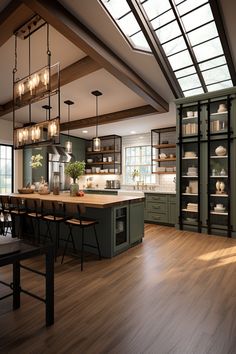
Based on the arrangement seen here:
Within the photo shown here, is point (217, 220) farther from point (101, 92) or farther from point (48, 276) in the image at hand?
point (48, 276)

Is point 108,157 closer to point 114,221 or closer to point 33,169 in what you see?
point 33,169

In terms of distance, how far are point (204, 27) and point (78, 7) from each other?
221cm

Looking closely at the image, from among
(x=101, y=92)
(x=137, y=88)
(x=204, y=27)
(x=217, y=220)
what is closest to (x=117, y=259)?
(x=217, y=220)

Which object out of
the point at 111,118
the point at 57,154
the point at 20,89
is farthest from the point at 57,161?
the point at 20,89

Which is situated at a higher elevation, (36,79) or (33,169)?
(36,79)

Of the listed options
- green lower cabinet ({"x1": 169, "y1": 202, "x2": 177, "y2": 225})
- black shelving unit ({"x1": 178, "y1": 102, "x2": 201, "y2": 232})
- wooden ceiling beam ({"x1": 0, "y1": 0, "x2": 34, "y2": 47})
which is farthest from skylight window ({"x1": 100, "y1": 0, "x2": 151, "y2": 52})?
green lower cabinet ({"x1": 169, "y1": 202, "x2": 177, "y2": 225})

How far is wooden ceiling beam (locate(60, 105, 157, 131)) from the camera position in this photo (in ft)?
18.1

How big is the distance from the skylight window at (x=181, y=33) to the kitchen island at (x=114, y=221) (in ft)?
8.30

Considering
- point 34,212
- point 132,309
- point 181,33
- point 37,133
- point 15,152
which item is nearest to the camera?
point 132,309

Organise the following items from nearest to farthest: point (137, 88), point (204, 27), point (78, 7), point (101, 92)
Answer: point (78, 7), point (204, 27), point (137, 88), point (101, 92)

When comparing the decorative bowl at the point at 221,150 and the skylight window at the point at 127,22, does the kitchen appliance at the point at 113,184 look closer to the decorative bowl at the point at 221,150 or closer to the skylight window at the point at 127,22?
the decorative bowl at the point at 221,150

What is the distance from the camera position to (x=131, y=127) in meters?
7.03

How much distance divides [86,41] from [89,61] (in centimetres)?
65

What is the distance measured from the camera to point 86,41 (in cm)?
287
